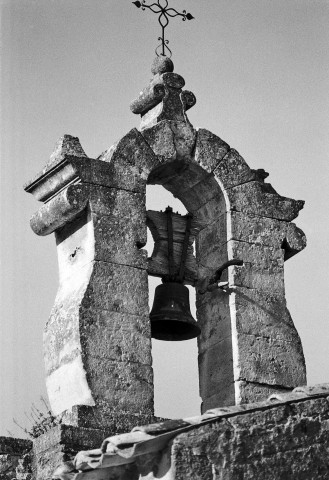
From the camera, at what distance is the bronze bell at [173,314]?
Answer: 13.5 m

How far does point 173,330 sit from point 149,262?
61 centimetres

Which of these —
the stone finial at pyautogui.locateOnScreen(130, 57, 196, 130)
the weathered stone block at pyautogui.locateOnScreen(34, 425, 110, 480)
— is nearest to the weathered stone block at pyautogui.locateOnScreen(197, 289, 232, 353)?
the stone finial at pyautogui.locateOnScreen(130, 57, 196, 130)

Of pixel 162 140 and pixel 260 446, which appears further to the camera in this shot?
pixel 162 140

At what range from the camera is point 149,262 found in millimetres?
13586

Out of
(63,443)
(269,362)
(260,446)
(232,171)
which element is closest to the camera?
(260,446)

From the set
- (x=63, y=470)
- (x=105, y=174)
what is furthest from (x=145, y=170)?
(x=63, y=470)

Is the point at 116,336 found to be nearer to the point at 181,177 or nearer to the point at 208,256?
the point at 208,256

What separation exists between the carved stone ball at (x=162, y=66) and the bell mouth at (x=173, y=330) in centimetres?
211

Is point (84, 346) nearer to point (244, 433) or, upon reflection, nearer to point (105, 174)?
point (105, 174)

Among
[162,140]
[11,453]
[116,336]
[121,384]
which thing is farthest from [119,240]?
[11,453]

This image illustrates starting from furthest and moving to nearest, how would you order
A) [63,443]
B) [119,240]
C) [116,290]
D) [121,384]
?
[119,240]
[116,290]
[121,384]
[63,443]

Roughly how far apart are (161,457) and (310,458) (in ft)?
3.22

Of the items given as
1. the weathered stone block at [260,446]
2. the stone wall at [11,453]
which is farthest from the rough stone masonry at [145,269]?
the weathered stone block at [260,446]

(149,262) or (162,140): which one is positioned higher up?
(162,140)
